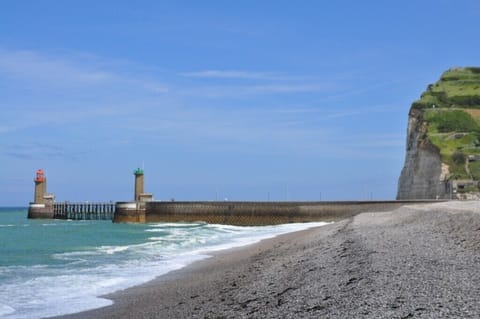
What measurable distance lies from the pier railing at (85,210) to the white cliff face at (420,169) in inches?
1273

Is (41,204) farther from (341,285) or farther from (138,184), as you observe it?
(341,285)

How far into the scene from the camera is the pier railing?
73625 mm

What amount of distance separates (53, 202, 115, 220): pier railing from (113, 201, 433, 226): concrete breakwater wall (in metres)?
12.4

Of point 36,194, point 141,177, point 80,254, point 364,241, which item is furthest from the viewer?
point 36,194

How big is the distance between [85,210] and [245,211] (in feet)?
81.6

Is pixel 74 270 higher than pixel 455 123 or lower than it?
lower

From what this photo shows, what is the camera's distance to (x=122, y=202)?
201 feet

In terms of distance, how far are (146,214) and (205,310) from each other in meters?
50.2

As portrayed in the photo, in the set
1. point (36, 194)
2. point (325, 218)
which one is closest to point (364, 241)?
point (325, 218)

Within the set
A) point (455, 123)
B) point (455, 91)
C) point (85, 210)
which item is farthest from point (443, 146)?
point (85, 210)

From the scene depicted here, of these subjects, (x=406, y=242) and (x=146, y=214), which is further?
(x=146, y=214)

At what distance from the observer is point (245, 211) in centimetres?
5650

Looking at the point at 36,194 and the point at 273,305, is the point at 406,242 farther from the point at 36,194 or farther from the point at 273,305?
the point at 36,194

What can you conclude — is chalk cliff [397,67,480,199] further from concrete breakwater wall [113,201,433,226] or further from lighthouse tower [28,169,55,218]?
lighthouse tower [28,169,55,218]
